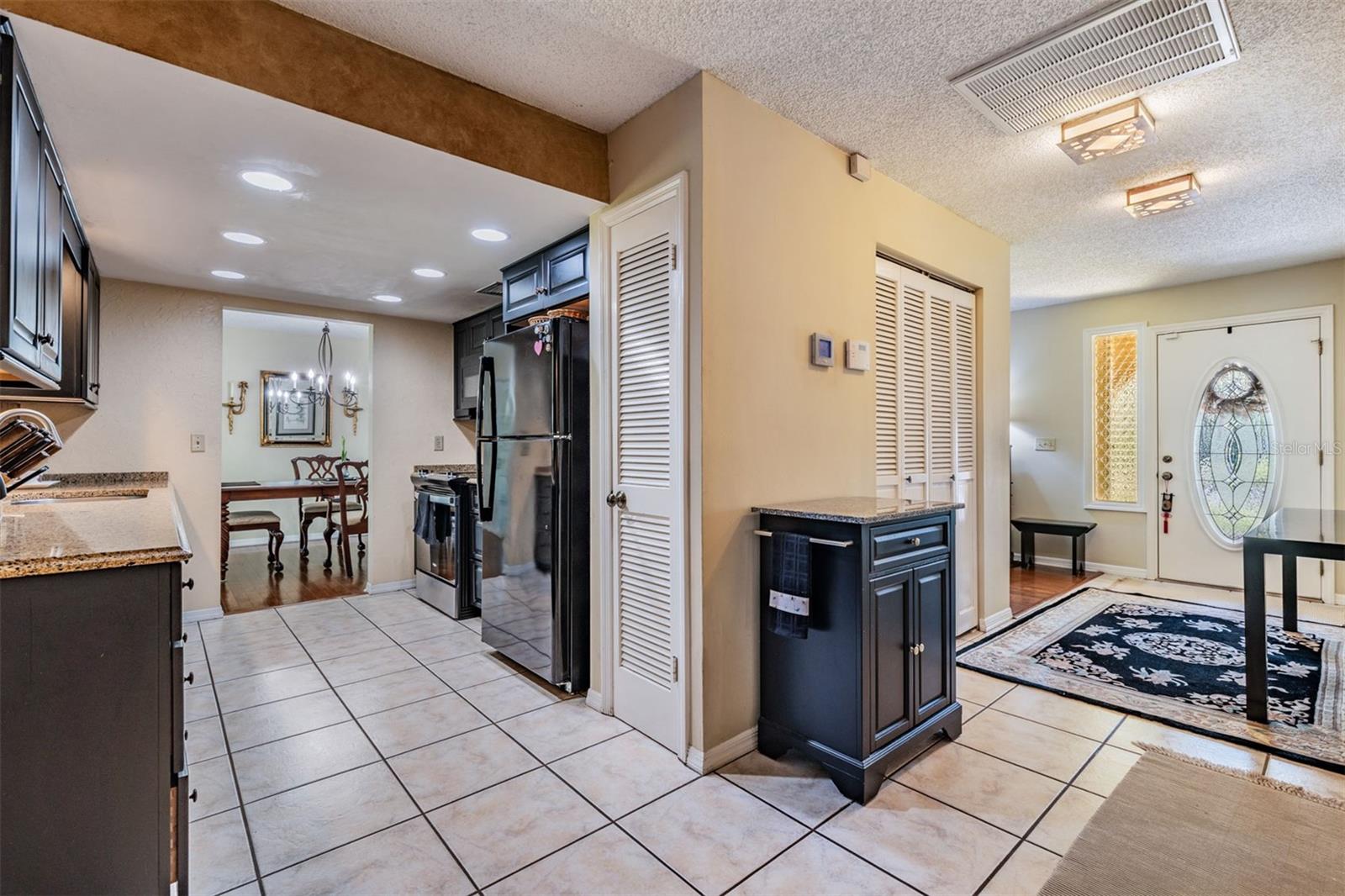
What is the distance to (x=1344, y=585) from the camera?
4.41m

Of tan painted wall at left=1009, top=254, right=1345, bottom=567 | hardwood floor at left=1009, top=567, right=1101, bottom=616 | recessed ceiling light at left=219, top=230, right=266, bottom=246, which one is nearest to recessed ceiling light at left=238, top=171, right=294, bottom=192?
recessed ceiling light at left=219, top=230, right=266, bottom=246

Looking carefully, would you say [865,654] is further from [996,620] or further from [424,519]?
[424,519]

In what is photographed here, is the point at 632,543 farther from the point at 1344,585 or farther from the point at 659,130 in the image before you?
the point at 1344,585

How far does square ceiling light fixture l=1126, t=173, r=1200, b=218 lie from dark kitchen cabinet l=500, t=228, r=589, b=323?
2865mm

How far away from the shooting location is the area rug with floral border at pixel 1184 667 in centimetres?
248

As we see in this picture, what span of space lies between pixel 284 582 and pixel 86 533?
155 inches

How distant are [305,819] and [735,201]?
8.33 ft

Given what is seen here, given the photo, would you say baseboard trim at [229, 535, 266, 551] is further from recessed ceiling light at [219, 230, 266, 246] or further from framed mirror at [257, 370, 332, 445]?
recessed ceiling light at [219, 230, 266, 246]

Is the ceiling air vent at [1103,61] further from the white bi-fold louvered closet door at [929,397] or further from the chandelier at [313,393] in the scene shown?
the chandelier at [313,393]

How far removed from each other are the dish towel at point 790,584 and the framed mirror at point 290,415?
6.59 m

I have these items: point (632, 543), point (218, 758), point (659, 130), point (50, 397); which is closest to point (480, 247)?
point (659, 130)

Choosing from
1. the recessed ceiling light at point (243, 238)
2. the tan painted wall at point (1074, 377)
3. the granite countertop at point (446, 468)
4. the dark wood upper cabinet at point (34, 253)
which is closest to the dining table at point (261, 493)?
the granite countertop at point (446, 468)

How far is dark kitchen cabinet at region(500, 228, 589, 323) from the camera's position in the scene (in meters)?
3.00

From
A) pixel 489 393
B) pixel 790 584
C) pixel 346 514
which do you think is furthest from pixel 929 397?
pixel 346 514
